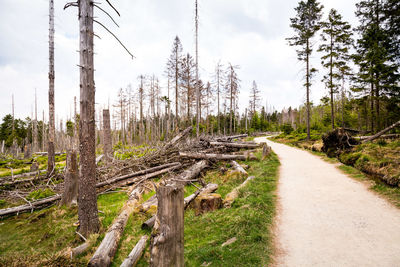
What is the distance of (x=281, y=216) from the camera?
460 centimetres

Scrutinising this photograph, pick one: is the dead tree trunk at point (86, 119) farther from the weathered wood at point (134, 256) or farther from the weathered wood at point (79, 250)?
the weathered wood at point (134, 256)

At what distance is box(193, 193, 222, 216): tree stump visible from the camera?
524 centimetres

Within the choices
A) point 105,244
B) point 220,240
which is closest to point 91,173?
point 105,244

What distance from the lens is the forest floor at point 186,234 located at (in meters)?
3.25

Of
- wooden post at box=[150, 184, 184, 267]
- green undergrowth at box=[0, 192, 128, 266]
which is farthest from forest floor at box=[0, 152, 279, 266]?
wooden post at box=[150, 184, 184, 267]

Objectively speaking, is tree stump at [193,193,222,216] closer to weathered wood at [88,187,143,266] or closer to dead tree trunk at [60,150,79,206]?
weathered wood at [88,187,143,266]

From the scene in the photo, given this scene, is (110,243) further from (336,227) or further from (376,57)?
(376,57)

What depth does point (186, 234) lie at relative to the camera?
4141mm

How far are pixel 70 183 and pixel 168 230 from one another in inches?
226

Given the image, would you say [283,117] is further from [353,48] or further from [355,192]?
[355,192]

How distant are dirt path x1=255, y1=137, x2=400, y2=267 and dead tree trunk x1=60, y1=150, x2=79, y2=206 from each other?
653cm

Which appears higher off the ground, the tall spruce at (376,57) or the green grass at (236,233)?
the tall spruce at (376,57)

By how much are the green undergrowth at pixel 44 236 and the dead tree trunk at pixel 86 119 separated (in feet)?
2.18

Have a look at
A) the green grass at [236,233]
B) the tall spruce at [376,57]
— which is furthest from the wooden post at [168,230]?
the tall spruce at [376,57]
